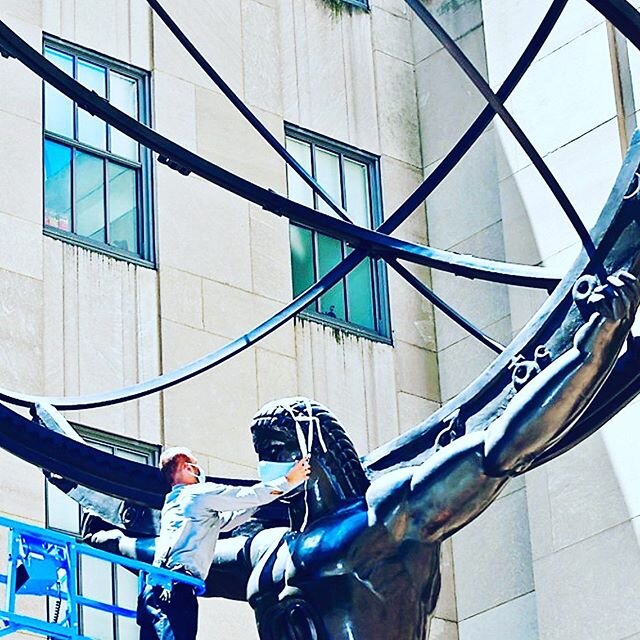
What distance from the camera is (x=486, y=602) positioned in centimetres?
2633

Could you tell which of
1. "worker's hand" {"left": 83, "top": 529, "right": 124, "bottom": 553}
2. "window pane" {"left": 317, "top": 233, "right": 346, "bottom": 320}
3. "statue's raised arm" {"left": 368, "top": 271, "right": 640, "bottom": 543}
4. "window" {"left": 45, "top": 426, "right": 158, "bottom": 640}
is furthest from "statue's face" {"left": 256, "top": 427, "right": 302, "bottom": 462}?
"window pane" {"left": 317, "top": 233, "right": 346, "bottom": 320}

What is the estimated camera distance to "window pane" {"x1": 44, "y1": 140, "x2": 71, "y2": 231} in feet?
81.9

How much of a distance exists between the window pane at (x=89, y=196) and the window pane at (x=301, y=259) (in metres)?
2.34

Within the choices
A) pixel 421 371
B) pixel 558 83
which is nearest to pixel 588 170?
pixel 558 83

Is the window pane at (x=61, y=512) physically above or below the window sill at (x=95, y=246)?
below

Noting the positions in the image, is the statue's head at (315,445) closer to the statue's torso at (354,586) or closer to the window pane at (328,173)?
the statue's torso at (354,586)

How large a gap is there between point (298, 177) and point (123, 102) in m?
2.26

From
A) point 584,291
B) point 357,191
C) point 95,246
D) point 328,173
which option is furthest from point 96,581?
point 584,291

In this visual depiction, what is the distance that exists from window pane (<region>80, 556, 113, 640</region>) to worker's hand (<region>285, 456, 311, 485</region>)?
32.4 feet

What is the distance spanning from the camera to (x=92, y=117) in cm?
2552

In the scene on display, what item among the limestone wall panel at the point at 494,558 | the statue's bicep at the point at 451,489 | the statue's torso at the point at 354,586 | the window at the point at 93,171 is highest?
the window at the point at 93,171

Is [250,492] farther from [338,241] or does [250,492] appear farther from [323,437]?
[338,241]

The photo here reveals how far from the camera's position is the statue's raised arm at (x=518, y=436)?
515 inches

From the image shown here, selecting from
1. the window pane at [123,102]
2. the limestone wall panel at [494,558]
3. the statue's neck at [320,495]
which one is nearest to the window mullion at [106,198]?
the window pane at [123,102]
